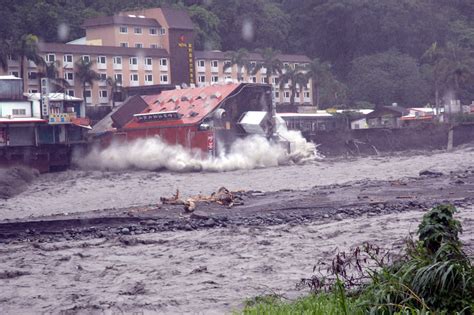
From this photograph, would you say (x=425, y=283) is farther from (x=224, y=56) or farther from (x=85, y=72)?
(x=224, y=56)

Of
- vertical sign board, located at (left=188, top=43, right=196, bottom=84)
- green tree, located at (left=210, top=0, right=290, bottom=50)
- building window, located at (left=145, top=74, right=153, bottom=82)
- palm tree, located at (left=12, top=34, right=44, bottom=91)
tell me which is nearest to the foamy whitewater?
vertical sign board, located at (left=188, top=43, right=196, bottom=84)

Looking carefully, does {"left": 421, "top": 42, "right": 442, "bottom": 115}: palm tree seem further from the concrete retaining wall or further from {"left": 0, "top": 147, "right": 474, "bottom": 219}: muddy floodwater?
{"left": 0, "top": 147, "right": 474, "bottom": 219}: muddy floodwater

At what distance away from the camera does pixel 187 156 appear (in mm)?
43000

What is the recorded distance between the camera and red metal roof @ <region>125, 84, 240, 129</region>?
44469 mm

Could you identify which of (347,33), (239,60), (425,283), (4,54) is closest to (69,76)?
(4,54)

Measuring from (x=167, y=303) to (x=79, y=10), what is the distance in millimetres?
67485

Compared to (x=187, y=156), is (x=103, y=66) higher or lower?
higher

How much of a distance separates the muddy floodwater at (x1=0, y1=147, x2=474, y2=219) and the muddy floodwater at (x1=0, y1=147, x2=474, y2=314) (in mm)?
146

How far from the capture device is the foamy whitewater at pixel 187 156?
4275cm

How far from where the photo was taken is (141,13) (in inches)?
2645

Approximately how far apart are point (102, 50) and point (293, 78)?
18.0 m

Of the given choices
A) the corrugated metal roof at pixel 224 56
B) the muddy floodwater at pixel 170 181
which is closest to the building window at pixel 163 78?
the corrugated metal roof at pixel 224 56

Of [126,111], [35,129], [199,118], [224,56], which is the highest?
[224,56]

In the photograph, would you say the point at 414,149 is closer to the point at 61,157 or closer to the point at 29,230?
the point at 61,157
